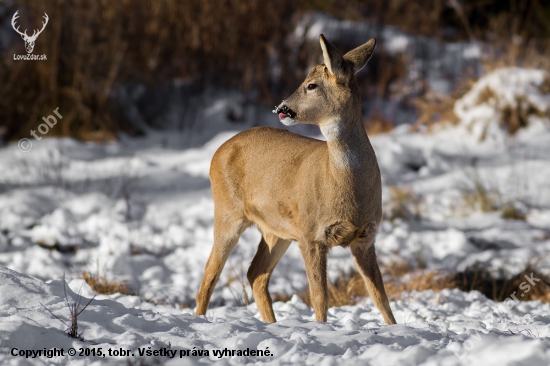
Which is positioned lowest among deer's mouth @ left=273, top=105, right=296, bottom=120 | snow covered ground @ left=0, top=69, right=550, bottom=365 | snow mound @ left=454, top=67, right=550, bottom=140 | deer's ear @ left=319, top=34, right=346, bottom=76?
snow covered ground @ left=0, top=69, right=550, bottom=365

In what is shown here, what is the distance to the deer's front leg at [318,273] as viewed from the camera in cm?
422

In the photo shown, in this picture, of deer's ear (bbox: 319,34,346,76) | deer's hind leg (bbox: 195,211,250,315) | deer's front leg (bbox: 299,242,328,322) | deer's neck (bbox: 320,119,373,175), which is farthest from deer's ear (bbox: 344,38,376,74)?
deer's hind leg (bbox: 195,211,250,315)

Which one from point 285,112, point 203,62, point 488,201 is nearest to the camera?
point 285,112

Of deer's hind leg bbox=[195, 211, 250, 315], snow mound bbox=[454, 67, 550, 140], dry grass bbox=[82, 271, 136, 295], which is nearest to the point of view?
deer's hind leg bbox=[195, 211, 250, 315]

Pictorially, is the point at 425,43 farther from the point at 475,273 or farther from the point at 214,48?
the point at 475,273

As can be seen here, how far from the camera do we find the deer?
4.13 m

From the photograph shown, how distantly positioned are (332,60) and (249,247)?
3762 mm

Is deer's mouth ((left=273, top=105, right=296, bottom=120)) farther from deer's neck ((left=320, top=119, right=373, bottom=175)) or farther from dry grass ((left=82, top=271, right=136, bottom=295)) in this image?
dry grass ((left=82, top=271, right=136, bottom=295))

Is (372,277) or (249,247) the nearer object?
(372,277)

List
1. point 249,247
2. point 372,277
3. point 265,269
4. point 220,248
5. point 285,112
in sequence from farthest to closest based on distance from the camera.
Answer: point 249,247 < point 265,269 < point 220,248 < point 372,277 < point 285,112

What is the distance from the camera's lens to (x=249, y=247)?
7465 mm

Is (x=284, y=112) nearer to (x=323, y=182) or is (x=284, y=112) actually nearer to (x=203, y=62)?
(x=323, y=182)

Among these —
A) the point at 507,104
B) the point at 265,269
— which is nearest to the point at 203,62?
the point at 507,104

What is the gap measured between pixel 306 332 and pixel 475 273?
10.6 feet
